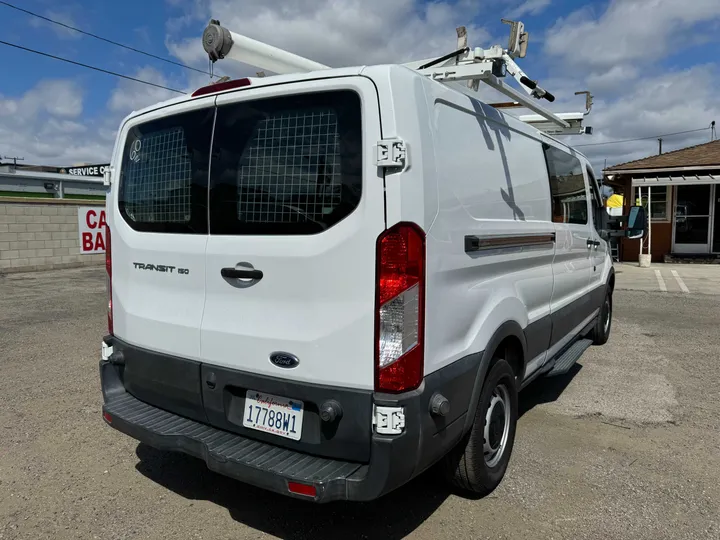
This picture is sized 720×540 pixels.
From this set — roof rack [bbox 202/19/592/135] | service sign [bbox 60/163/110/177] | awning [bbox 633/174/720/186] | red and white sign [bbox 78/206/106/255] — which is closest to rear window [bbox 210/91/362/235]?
roof rack [bbox 202/19/592/135]

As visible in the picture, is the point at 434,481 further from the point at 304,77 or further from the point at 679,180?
the point at 679,180

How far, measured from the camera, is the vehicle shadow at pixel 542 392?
4629 mm

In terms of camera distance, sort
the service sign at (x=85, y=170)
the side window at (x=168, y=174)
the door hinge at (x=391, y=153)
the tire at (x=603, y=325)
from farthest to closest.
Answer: the service sign at (x=85, y=170), the tire at (x=603, y=325), the side window at (x=168, y=174), the door hinge at (x=391, y=153)

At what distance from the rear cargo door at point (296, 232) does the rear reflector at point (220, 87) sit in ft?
0.20

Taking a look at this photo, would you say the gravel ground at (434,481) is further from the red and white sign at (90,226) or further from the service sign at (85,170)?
the service sign at (85,170)

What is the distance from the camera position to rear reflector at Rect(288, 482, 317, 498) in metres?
2.28

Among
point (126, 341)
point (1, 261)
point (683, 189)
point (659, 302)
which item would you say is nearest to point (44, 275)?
point (1, 261)

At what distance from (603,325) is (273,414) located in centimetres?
517

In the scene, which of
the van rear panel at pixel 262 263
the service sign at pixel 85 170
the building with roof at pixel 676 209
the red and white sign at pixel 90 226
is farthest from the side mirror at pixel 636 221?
the service sign at pixel 85 170

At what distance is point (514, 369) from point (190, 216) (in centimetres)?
214

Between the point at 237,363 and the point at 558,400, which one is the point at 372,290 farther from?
the point at 558,400

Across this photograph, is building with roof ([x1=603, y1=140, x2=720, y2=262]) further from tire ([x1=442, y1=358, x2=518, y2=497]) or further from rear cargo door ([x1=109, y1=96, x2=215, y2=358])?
rear cargo door ([x1=109, y1=96, x2=215, y2=358])

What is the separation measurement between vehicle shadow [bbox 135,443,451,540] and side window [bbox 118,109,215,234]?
1505 millimetres

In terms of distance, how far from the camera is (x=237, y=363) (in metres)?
2.66
